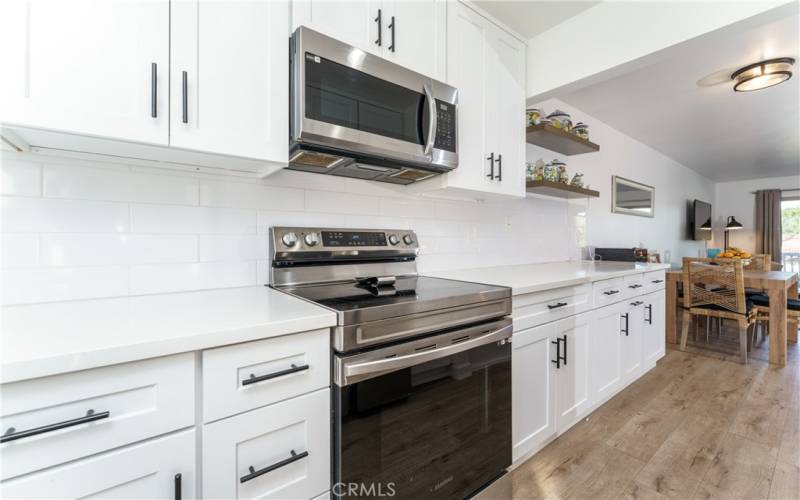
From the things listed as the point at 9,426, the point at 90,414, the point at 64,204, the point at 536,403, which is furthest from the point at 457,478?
the point at 64,204

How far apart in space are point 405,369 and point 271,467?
0.45 meters

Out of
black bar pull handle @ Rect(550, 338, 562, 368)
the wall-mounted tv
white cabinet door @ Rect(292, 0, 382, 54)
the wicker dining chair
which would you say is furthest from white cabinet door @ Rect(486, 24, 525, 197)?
the wall-mounted tv

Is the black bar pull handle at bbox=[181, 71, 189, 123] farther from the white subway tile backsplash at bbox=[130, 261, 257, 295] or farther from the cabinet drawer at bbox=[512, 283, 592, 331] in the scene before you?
the cabinet drawer at bbox=[512, 283, 592, 331]

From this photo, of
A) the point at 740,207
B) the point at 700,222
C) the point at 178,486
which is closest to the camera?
the point at 178,486

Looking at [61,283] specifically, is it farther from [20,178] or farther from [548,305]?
[548,305]

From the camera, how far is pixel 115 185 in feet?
3.81

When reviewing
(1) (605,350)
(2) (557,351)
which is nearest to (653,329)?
(1) (605,350)

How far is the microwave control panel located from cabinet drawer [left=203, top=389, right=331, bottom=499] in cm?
115

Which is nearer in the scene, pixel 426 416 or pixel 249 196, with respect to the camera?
pixel 426 416

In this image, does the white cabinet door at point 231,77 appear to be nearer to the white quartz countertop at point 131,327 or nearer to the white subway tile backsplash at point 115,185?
the white subway tile backsplash at point 115,185

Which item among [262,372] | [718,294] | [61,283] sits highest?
[61,283]

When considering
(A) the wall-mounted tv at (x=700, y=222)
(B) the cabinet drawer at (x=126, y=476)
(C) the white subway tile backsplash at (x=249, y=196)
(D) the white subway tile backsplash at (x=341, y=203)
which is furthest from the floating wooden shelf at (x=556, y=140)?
(A) the wall-mounted tv at (x=700, y=222)

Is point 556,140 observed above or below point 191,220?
above

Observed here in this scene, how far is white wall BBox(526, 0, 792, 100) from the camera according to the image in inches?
57.6
